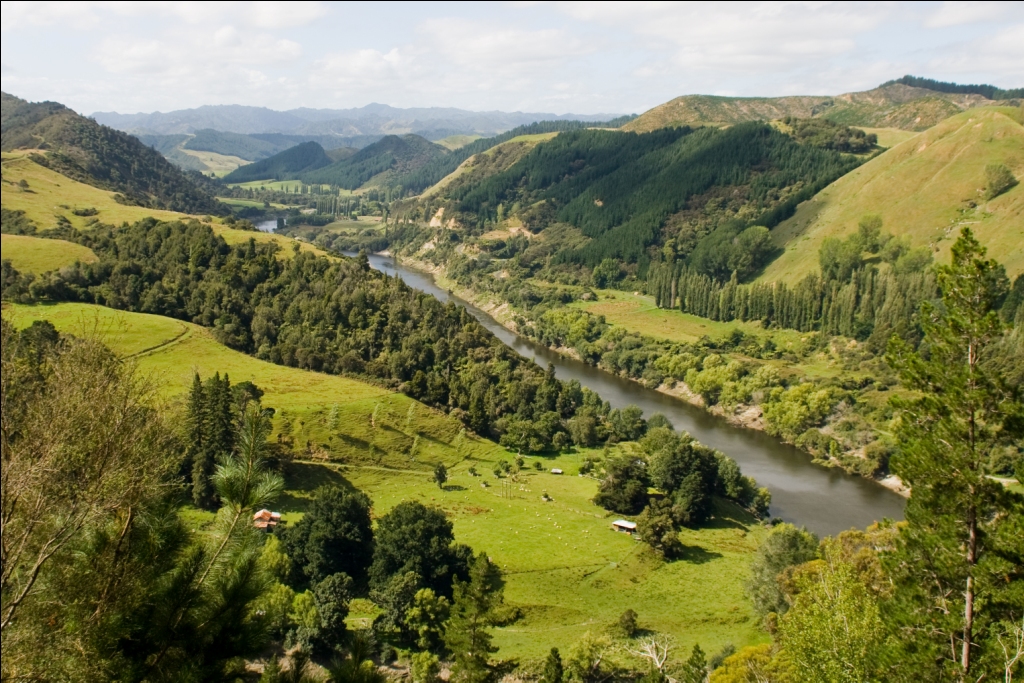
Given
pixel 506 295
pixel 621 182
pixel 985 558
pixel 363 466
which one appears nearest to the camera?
pixel 985 558

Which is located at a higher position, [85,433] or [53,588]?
[85,433]

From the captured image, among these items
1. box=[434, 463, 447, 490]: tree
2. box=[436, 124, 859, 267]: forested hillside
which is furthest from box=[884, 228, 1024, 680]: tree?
box=[436, 124, 859, 267]: forested hillside

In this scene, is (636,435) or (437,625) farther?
(636,435)

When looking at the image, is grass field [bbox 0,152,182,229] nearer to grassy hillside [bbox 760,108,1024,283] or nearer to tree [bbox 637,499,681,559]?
tree [bbox 637,499,681,559]

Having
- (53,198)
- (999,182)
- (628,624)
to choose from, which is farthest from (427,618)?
(53,198)

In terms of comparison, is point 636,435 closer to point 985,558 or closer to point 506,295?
point 985,558

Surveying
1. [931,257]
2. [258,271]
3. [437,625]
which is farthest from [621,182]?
[437,625]

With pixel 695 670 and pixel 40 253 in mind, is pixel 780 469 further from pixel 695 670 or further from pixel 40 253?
pixel 40 253
